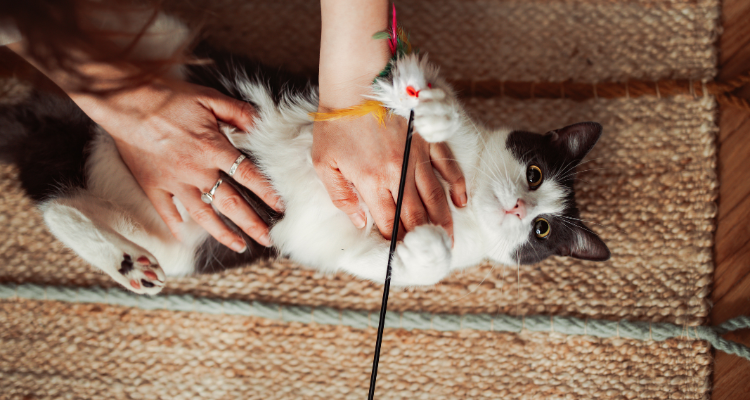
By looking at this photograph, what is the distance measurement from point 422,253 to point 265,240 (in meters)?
0.46

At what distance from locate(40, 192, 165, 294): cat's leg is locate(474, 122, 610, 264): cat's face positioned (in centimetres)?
85

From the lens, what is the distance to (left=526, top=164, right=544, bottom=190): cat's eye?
109 centimetres

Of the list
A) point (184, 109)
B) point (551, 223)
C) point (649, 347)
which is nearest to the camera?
point (184, 109)

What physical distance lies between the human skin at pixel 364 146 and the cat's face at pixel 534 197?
0.13 m

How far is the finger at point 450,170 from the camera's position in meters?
0.99

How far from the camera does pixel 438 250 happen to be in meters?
0.84

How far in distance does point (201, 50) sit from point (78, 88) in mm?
414

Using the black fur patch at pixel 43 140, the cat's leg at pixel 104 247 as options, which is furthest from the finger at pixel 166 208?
the black fur patch at pixel 43 140

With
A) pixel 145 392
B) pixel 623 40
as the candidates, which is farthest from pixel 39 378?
pixel 623 40

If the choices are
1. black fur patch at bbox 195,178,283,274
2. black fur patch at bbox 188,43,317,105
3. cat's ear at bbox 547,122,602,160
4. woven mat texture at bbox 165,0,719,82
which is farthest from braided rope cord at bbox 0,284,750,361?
woven mat texture at bbox 165,0,719,82

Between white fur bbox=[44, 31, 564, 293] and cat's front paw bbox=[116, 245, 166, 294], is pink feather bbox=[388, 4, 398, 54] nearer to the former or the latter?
white fur bbox=[44, 31, 564, 293]

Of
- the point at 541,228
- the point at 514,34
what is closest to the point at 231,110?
the point at 541,228

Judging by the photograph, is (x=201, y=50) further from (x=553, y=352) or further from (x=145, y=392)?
(x=553, y=352)

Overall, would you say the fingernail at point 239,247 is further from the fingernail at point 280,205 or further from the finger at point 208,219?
the fingernail at point 280,205
